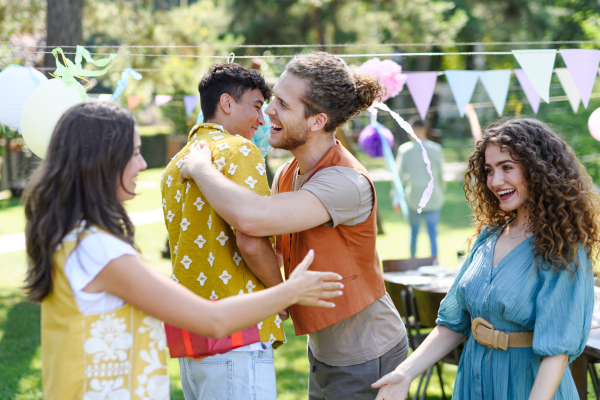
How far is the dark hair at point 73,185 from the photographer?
1302 millimetres

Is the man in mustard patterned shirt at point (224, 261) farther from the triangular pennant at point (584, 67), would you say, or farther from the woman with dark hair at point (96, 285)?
the triangular pennant at point (584, 67)

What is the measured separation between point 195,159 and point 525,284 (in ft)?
3.91

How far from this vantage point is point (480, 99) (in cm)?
2278

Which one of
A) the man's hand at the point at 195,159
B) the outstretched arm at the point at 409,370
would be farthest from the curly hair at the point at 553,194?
the man's hand at the point at 195,159

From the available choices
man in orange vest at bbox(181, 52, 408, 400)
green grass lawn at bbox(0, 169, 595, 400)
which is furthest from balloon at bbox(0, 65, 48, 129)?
man in orange vest at bbox(181, 52, 408, 400)

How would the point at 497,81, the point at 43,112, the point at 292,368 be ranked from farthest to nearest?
the point at 292,368 → the point at 497,81 → the point at 43,112

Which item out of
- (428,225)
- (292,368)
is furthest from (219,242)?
(428,225)

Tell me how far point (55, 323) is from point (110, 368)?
187mm

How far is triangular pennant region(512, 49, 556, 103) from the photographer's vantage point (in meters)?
3.43

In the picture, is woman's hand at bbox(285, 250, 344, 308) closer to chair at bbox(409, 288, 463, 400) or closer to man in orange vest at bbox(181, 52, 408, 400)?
man in orange vest at bbox(181, 52, 408, 400)

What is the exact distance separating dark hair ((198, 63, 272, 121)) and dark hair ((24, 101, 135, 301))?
73 cm

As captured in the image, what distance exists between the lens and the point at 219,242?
1.73 m

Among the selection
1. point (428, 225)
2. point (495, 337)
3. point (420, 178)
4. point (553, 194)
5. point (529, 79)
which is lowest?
point (428, 225)

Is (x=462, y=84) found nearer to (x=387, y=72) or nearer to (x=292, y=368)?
(x=387, y=72)
